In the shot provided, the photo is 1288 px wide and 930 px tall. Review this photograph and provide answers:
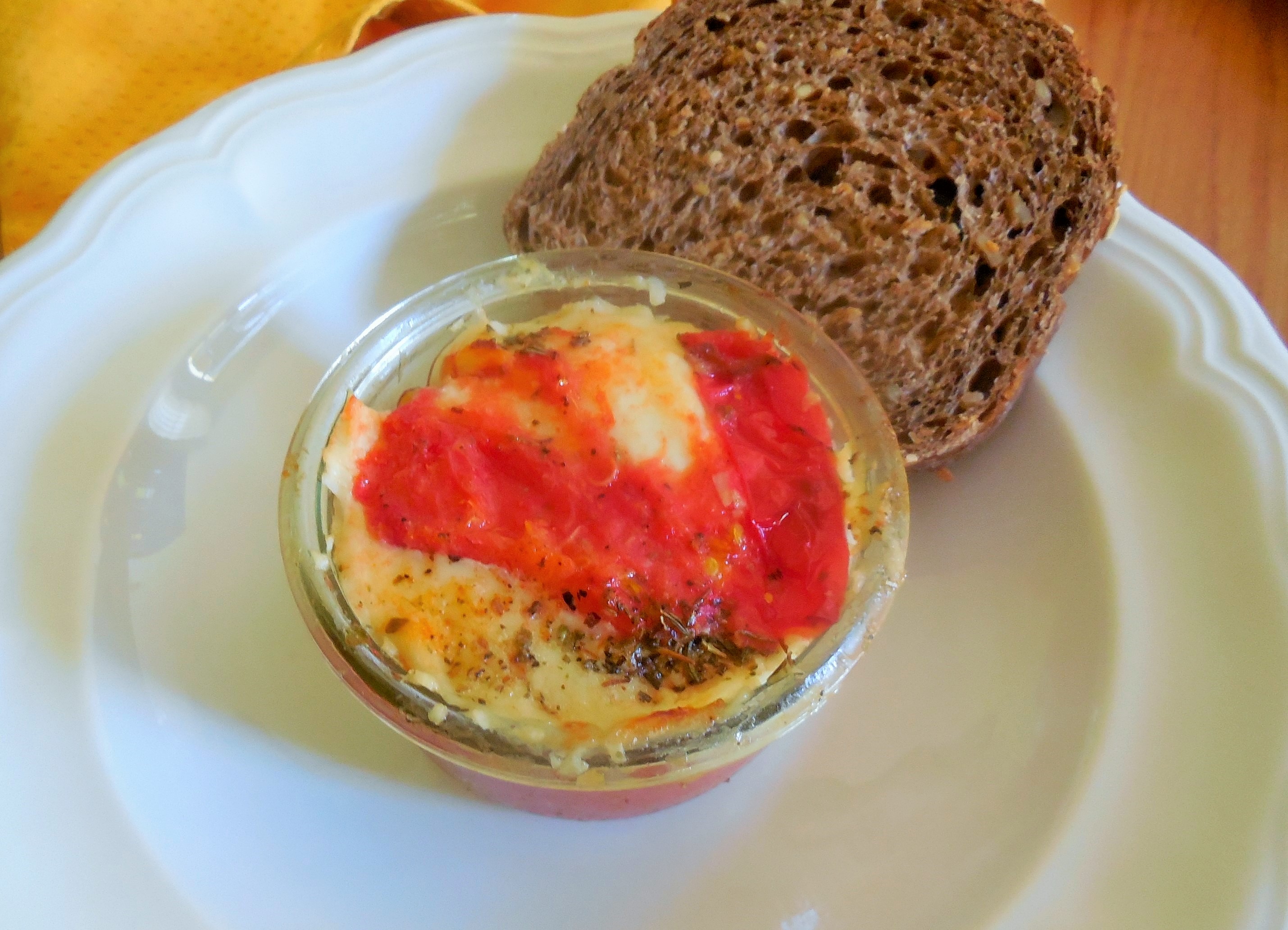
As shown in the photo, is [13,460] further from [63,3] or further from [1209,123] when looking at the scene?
[1209,123]

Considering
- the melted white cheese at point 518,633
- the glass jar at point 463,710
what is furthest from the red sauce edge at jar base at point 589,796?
the melted white cheese at point 518,633

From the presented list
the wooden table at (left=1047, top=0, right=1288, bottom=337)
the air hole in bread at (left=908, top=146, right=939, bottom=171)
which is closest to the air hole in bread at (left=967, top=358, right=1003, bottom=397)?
the air hole in bread at (left=908, top=146, right=939, bottom=171)

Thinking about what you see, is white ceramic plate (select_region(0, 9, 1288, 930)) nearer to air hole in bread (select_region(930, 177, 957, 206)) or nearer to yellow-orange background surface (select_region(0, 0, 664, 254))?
air hole in bread (select_region(930, 177, 957, 206))

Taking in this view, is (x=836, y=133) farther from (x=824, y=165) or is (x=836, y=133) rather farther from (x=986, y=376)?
(x=986, y=376)

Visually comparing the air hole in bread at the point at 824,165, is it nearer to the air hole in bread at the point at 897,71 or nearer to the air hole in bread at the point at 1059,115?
the air hole in bread at the point at 897,71

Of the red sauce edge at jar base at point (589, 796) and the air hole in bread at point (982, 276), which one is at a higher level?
the air hole in bread at point (982, 276)

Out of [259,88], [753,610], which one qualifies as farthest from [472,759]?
[259,88]
